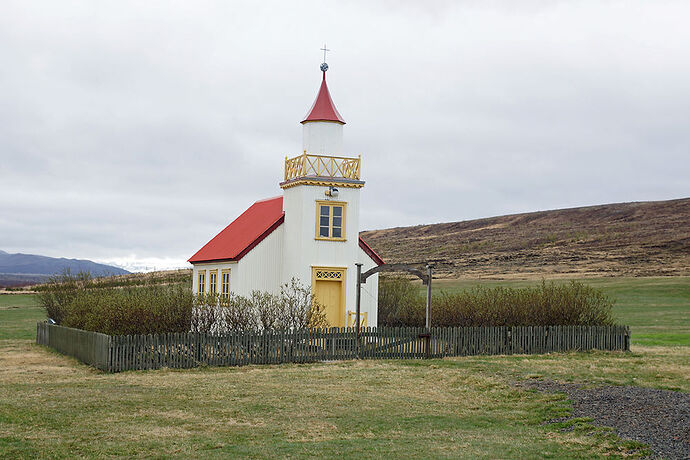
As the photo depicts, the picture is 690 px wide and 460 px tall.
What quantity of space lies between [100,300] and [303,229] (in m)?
7.19

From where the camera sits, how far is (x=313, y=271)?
96.7ft

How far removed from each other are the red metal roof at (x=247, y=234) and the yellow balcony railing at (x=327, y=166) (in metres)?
2.16

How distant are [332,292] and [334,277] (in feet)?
1.85

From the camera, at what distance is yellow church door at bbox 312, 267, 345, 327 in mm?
29672

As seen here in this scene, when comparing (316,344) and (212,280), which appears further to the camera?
(212,280)

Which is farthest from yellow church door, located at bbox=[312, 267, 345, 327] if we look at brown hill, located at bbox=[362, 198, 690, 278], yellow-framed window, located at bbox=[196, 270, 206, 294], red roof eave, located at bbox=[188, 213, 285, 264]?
brown hill, located at bbox=[362, 198, 690, 278]

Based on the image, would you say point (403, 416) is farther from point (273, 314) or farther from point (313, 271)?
point (313, 271)

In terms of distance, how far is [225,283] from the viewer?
31.9 metres

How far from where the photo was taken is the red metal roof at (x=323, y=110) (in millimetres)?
30188

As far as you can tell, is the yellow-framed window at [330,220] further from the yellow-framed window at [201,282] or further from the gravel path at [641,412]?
the gravel path at [641,412]

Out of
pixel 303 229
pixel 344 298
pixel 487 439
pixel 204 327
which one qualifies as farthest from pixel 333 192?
pixel 487 439

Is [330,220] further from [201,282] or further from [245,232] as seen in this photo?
[201,282]

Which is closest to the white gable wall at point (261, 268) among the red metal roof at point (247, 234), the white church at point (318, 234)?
the white church at point (318, 234)

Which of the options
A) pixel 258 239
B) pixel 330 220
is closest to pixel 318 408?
pixel 330 220
